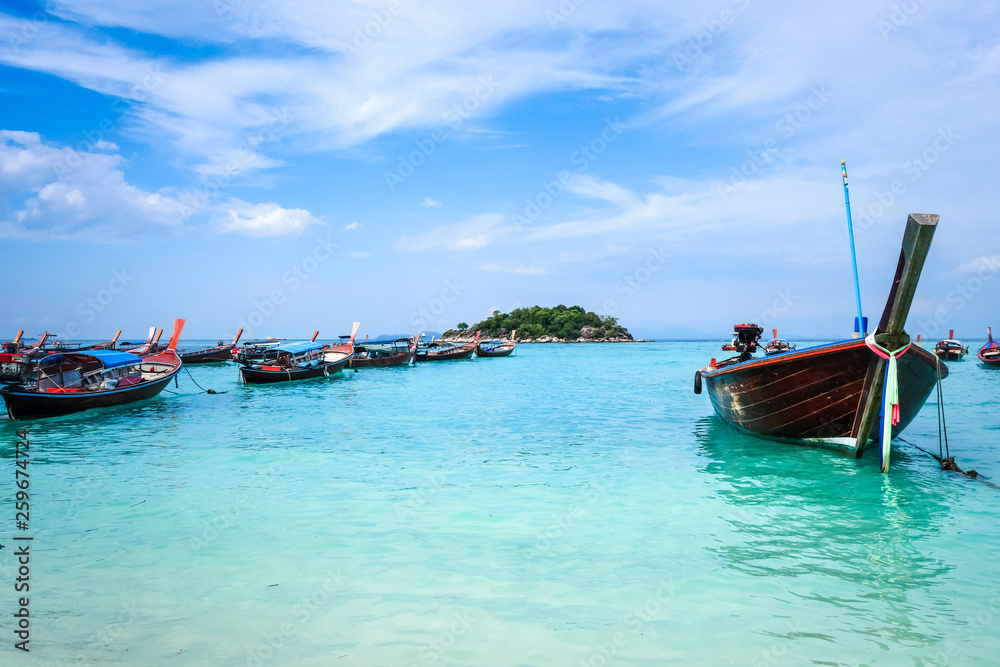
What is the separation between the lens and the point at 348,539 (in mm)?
7109

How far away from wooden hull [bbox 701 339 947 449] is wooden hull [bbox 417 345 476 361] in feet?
150

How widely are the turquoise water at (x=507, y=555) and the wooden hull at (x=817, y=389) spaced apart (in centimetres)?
63

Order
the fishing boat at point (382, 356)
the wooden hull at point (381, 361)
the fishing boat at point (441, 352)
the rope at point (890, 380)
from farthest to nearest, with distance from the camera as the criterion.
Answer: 1. the fishing boat at point (441, 352)
2. the fishing boat at point (382, 356)
3. the wooden hull at point (381, 361)
4. the rope at point (890, 380)

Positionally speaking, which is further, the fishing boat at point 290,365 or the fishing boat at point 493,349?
the fishing boat at point 493,349

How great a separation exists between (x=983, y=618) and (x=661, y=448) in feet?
27.1

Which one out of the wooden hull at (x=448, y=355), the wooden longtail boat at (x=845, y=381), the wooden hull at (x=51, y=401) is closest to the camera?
the wooden longtail boat at (x=845, y=381)

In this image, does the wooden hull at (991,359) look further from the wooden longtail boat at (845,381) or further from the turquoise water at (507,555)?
the wooden longtail boat at (845,381)

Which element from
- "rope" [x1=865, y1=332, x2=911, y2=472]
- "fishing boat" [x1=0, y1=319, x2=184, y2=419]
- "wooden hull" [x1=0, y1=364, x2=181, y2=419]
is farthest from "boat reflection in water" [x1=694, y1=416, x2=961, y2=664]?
"fishing boat" [x1=0, y1=319, x2=184, y2=419]

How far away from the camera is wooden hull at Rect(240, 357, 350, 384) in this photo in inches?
1247

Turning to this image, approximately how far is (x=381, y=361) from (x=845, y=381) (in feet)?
136

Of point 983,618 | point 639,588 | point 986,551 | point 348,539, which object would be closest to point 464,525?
point 348,539

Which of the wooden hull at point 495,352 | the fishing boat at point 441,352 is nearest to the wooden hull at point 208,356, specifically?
the fishing boat at point 441,352

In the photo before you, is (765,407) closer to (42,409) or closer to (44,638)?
(44,638)

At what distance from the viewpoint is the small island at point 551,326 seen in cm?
13888
